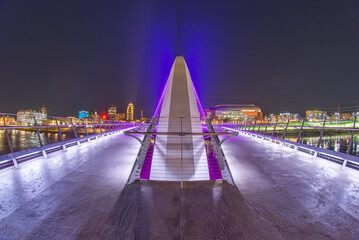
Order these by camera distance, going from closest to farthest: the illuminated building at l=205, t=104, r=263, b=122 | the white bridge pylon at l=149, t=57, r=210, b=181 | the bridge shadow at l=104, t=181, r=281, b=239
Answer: the bridge shadow at l=104, t=181, r=281, b=239 < the white bridge pylon at l=149, t=57, r=210, b=181 < the illuminated building at l=205, t=104, r=263, b=122

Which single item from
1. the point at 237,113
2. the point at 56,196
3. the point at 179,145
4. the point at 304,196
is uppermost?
the point at 237,113

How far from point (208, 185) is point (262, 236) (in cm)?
119

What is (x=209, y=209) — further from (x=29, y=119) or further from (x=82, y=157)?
(x=29, y=119)

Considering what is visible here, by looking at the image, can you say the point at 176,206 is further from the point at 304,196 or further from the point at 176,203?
the point at 304,196

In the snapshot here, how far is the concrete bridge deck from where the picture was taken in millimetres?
1618

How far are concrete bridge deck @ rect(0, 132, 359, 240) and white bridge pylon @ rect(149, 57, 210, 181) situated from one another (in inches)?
45.4

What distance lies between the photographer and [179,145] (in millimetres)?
7547

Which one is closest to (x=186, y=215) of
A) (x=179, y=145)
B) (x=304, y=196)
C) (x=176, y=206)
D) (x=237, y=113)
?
(x=176, y=206)

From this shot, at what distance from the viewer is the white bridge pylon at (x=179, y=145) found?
5490mm

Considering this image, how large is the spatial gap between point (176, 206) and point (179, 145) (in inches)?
216

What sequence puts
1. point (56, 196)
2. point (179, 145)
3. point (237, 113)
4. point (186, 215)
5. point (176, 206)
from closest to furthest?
point (186, 215) → point (176, 206) → point (56, 196) → point (179, 145) → point (237, 113)

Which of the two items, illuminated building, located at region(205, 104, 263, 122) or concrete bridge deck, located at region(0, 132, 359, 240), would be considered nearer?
concrete bridge deck, located at region(0, 132, 359, 240)

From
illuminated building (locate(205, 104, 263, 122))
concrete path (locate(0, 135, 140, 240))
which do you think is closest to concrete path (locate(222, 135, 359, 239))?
concrete path (locate(0, 135, 140, 240))

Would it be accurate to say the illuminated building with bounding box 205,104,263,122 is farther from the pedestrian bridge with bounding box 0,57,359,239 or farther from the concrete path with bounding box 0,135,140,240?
the concrete path with bounding box 0,135,140,240
